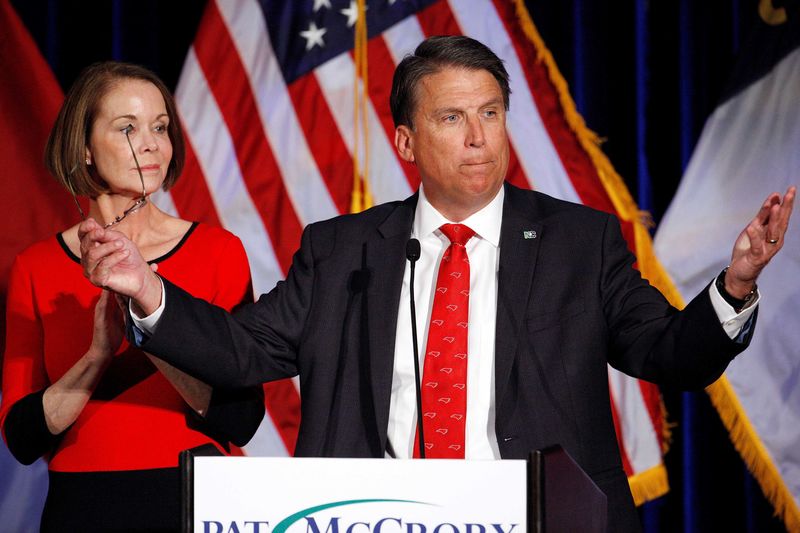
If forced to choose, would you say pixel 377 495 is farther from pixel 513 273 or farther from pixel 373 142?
pixel 373 142

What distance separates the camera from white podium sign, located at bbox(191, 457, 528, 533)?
1.29 metres

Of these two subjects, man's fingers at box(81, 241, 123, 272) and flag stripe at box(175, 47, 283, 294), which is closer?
man's fingers at box(81, 241, 123, 272)

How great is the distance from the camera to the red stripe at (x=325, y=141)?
334 cm

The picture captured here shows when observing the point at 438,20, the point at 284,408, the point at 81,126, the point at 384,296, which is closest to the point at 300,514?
the point at 384,296

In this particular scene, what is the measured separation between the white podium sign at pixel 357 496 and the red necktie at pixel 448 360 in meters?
0.35

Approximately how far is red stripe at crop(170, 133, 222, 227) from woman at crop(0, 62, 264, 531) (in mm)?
1133

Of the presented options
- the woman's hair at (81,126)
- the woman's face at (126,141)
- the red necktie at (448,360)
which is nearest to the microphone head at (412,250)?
the red necktie at (448,360)

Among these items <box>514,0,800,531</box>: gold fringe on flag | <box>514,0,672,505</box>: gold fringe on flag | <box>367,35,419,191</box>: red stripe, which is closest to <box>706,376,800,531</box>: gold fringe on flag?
<box>514,0,800,531</box>: gold fringe on flag

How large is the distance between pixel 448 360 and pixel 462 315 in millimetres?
92

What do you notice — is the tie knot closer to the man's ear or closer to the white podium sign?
the man's ear

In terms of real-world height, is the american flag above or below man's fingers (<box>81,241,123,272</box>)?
above

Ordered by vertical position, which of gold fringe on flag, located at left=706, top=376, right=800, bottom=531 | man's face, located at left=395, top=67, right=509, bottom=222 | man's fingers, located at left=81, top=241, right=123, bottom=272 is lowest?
gold fringe on flag, located at left=706, top=376, right=800, bottom=531

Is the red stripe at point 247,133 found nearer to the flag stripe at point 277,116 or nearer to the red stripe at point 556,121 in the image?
the flag stripe at point 277,116

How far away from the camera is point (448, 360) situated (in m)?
1.74
